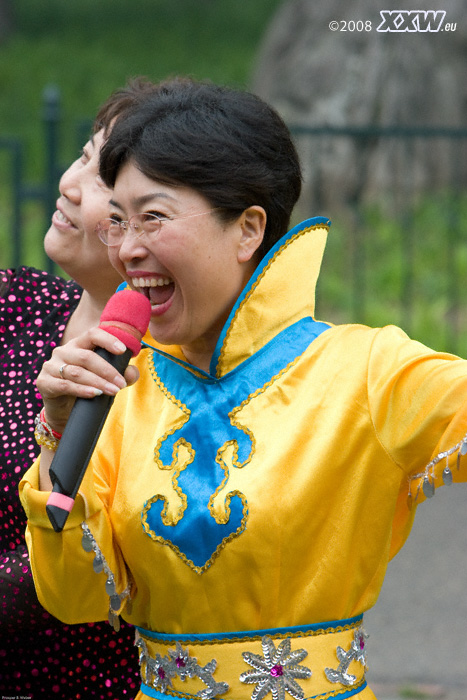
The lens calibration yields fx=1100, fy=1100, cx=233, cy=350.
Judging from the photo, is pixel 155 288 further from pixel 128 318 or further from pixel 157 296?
pixel 128 318

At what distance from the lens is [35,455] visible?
266 centimetres

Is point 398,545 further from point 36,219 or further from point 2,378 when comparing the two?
point 36,219

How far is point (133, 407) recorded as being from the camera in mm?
2320

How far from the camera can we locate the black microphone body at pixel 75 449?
5.88ft

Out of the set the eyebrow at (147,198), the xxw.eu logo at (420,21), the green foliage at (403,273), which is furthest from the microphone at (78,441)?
the xxw.eu logo at (420,21)

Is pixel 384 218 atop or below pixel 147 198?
atop

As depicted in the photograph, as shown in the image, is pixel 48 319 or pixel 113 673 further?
pixel 48 319

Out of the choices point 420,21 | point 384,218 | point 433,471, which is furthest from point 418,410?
point 420,21

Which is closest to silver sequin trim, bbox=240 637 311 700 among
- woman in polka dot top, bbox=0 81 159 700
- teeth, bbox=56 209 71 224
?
woman in polka dot top, bbox=0 81 159 700

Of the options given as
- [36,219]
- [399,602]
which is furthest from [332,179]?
[399,602]

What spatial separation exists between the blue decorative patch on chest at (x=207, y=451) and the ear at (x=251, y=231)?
0.19 meters

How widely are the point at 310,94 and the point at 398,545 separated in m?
8.50

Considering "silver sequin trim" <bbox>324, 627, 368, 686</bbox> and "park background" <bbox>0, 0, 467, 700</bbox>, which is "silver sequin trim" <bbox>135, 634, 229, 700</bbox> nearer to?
"silver sequin trim" <bbox>324, 627, 368, 686</bbox>

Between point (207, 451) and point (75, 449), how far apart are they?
43 cm
